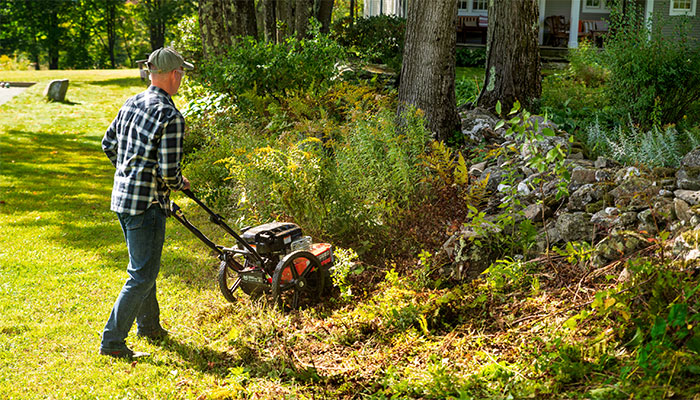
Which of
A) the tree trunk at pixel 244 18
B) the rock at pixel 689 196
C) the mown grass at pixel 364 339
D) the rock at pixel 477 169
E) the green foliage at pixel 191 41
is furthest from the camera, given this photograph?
the green foliage at pixel 191 41

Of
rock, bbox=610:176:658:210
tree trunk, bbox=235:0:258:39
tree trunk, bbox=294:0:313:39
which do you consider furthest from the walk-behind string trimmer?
tree trunk, bbox=294:0:313:39

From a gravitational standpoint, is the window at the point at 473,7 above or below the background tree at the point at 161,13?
below

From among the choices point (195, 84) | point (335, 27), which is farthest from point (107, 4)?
point (195, 84)

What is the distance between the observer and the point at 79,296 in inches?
214

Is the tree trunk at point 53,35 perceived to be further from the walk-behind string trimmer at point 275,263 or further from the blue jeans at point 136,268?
the blue jeans at point 136,268

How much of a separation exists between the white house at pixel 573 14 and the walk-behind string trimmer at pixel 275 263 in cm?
1604

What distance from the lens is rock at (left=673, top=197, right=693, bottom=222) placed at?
427 centimetres

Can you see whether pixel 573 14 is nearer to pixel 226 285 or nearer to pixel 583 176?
pixel 583 176

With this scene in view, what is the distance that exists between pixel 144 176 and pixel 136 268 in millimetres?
648

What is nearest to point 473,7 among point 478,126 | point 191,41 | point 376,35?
point 376,35

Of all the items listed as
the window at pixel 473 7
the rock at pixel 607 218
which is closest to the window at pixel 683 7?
the window at pixel 473 7

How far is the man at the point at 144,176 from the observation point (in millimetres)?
4145

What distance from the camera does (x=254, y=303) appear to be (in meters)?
5.00

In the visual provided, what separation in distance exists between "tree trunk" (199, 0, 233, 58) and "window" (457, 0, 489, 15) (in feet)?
38.9
